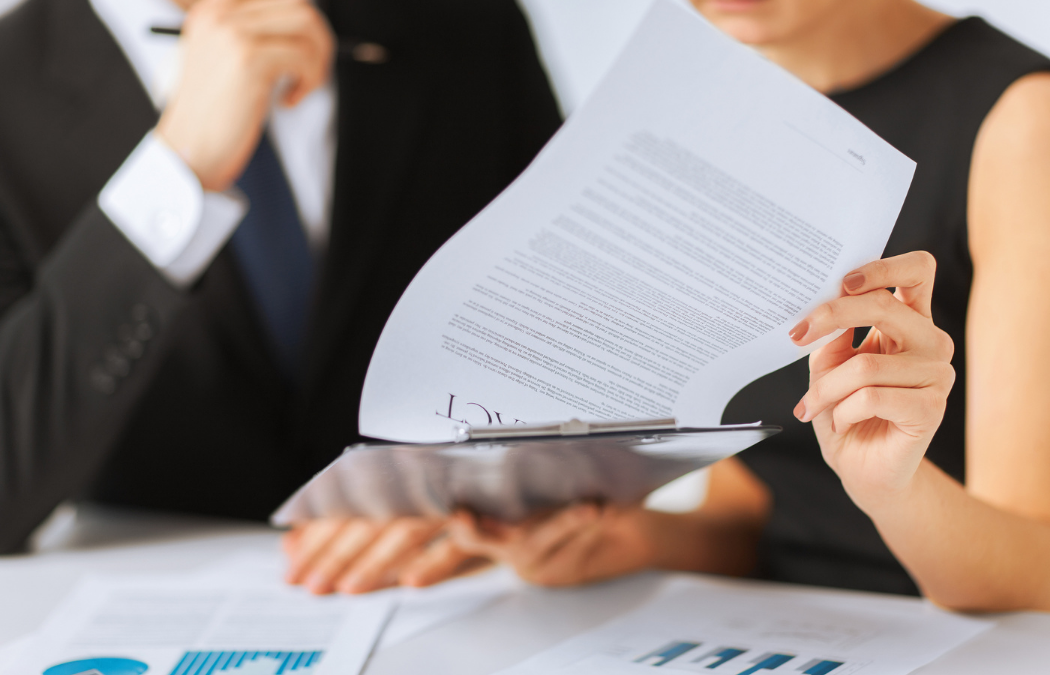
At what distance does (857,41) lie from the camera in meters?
0.85

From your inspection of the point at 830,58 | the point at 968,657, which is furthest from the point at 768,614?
the point at 830,58

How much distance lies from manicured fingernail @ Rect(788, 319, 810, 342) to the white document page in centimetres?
1

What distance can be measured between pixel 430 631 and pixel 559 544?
166 millimetres

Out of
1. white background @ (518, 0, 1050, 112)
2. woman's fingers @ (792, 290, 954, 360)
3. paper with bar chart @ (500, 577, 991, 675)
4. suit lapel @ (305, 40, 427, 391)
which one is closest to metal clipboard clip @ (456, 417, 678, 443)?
woman's fingers @ (792, 290, 954, 360)

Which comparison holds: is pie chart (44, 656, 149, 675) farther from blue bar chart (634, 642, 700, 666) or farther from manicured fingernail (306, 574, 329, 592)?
blue bar chart (634, 642, 700, 666)

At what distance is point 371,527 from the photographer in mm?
834

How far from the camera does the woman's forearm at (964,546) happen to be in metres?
0.60

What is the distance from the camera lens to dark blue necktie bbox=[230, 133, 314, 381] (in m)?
1.13

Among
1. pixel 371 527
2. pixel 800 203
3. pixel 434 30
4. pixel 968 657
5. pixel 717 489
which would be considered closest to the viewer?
pixel 800 203

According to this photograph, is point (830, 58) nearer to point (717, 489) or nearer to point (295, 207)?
point (717, 489)

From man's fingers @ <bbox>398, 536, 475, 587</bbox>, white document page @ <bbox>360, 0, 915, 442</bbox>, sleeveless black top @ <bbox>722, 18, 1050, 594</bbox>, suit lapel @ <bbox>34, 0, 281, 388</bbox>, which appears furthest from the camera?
suit lapel @ <bbox>34, 0, 281, 388</bbox>

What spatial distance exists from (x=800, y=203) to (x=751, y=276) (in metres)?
0.05

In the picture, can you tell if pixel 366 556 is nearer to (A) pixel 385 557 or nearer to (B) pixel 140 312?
(A) pixel 385 557

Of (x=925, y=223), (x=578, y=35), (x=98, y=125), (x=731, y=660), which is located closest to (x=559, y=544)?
(x=731, y=660)
